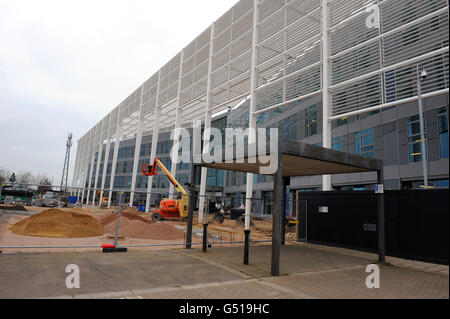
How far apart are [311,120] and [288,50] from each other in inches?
551

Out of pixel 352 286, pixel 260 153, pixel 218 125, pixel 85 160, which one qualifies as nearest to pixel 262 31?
pixel 260 153

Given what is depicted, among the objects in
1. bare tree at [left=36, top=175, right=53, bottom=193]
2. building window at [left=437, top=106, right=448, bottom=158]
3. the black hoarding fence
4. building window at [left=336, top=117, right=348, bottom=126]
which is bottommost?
the black hoarding fence

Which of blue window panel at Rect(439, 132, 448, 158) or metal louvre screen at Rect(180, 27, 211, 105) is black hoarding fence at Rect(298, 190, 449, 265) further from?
metal louvre screen at Rect(180, 27, 211, 105)

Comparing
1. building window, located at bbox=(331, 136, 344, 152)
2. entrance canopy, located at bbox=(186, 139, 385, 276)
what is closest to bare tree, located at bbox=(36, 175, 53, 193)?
entrance canopy, located at bbox=(186, 139, 385, 276)

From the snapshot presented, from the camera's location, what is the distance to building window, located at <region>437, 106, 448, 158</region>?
21.1 meters

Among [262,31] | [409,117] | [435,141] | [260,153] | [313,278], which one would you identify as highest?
[262,31]

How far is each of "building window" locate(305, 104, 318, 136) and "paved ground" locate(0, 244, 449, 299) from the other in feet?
77.2

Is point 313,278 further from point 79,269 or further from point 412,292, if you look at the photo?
point 79,269

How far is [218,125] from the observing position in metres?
55.4

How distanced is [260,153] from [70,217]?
14.3 m

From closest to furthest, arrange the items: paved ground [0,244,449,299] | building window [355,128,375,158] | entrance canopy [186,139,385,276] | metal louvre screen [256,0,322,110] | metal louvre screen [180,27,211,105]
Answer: paved ground [0,244,449,299] → entrance canopy [186,139,385,276] → metal louvre screen [256,0,322,110] → building window [355,128,375,158] → metal louvre screen [180,27,211,105]

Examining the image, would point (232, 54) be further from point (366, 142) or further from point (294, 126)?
point (366, 142)

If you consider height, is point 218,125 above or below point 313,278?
above
